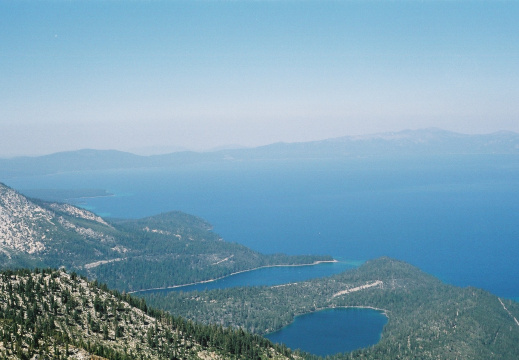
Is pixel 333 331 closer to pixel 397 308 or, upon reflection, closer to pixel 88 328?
pixel 397 308

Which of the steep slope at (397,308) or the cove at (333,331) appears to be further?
the cove at (333,331)

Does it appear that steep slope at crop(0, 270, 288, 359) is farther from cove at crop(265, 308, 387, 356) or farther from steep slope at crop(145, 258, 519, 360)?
A: cove at crop(265, 308, 387, 356)

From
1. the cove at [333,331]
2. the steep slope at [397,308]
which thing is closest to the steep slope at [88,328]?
the steep slope at [397,308]

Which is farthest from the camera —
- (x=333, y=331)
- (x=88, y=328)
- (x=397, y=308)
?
(x=397, y=308)

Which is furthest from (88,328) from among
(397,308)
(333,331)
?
(397,308)

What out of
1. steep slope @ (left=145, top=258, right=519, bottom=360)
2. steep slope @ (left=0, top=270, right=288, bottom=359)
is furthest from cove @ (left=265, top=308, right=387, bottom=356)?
steep slope @ (left=0, top=270, right=288, bottom=359)

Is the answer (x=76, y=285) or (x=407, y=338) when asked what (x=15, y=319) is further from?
(x=407, y=338)

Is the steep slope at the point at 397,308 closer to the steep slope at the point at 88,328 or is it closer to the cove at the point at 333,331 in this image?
the cove at the point at 333,331

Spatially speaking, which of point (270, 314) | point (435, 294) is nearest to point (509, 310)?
point (435, 294)
